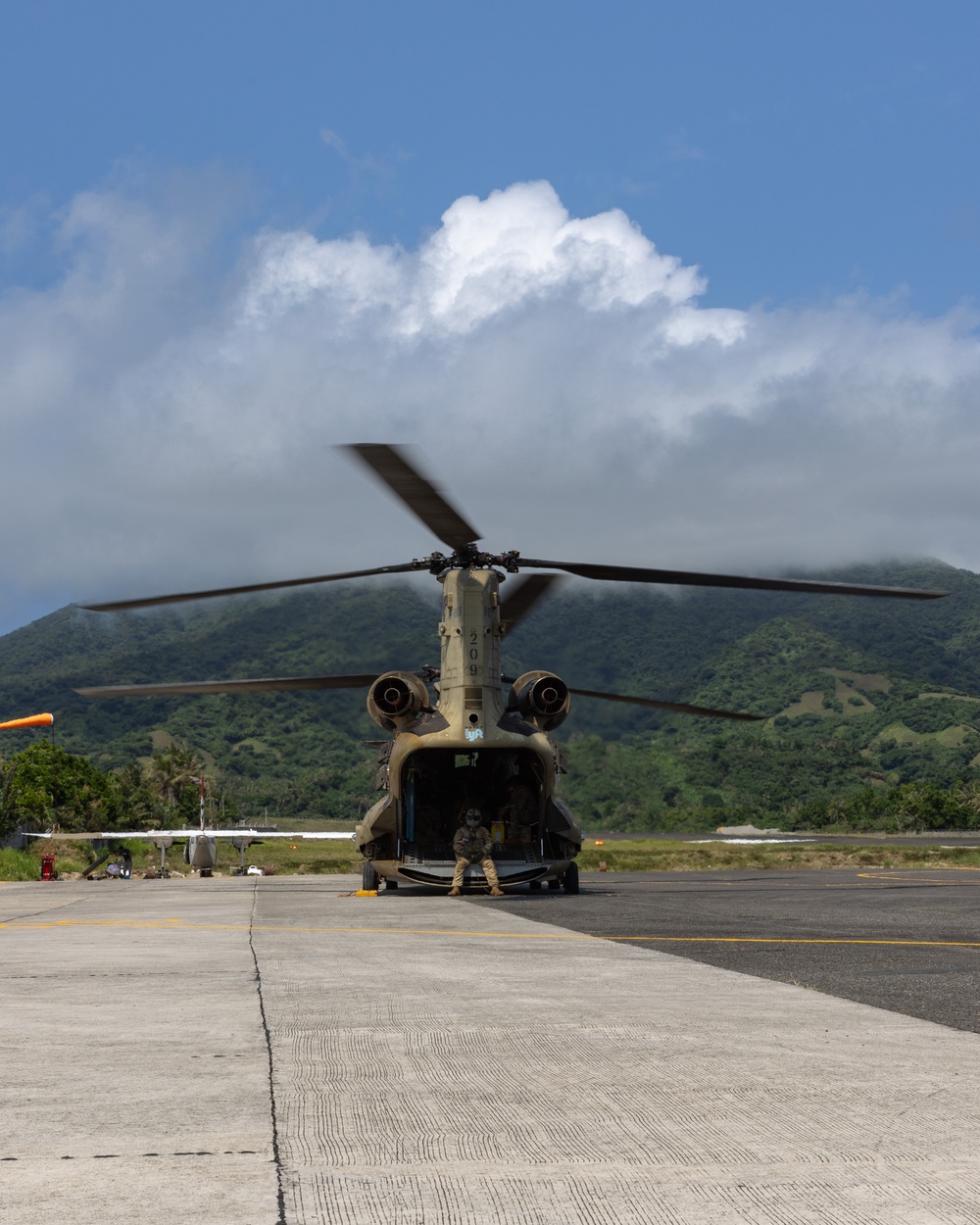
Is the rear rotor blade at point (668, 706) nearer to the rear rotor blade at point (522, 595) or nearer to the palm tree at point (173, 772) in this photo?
the rear rotor blade at point (522, 595)

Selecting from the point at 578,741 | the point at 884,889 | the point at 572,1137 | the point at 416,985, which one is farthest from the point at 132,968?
the point at 578,741

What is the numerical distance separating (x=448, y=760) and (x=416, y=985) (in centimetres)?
1854

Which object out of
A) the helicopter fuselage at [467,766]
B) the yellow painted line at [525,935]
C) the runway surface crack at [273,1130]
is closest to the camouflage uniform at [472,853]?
the helicopter fuselage at [467,766]

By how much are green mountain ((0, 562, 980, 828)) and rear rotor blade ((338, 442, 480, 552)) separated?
383cm

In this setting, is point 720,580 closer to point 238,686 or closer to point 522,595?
point 522,595

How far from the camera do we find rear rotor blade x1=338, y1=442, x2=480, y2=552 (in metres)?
20.0

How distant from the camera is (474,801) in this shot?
28.5 meters

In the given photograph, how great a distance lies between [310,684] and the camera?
29453 millimetres

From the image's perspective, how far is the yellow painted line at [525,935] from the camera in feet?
46.4

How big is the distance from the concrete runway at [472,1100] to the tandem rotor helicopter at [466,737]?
1582 centimetres

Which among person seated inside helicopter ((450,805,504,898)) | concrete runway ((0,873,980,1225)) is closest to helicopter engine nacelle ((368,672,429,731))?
person seated inside helicopter ((450,805,504,898))

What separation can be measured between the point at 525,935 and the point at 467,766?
42.7 feet

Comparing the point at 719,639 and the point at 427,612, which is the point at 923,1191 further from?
the point at 719,639

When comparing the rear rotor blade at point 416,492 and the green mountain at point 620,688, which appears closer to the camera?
the rear rotor blade at point 416,492
